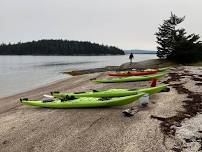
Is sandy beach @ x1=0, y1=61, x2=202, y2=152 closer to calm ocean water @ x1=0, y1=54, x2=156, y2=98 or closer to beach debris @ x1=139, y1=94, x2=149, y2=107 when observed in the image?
beach debris @ x1=139, y1=94, x2=149, y2=107

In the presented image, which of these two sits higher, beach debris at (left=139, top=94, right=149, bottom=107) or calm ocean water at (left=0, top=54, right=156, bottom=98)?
beach debris at (left=139, top=94, right=149, bottom=107)

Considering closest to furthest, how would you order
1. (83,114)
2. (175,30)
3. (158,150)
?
(158,150) < (83,114) < (175,30)

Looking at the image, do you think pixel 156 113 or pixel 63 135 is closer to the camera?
pixel 63 135

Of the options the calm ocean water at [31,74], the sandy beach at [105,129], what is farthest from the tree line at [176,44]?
the sandy beach at [105,129]

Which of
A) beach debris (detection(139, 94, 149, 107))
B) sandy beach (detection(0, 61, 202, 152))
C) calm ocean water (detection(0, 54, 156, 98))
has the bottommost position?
calm ocean water (detection(0, 54, 156, 98))

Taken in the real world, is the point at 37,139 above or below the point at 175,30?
below

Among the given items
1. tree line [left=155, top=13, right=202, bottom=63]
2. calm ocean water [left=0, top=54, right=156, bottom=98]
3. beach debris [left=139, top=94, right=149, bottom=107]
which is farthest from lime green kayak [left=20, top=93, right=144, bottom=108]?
tree line [left=155, top=13, right=202, bottom=63]

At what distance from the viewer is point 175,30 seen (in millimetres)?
48625

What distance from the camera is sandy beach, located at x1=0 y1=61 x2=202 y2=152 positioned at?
1010 cm

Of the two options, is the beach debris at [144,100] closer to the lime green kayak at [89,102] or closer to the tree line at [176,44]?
the lime green kayak at [89,102]

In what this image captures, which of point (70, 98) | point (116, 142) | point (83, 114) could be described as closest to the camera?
point (116, 142)

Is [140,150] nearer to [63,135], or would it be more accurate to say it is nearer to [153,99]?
[63,135]

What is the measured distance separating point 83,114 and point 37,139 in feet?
12.3

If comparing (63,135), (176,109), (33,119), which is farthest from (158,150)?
(33,119)
